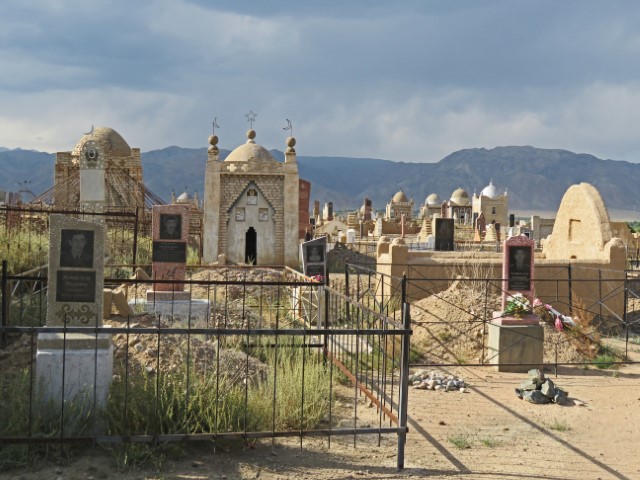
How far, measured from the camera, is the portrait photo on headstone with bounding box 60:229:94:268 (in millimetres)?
7195

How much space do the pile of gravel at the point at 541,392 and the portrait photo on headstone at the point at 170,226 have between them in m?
8.84

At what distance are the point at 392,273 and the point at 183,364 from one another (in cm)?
966

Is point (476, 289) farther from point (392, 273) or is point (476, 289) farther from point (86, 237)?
point (86, 237)

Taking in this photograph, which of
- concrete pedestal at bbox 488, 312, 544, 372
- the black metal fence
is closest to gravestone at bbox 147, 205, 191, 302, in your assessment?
the black metal fence

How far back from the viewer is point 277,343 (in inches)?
278

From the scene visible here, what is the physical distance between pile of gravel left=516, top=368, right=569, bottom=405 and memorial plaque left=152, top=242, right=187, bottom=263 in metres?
8.64

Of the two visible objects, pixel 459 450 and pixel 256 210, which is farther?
pixel 256 210

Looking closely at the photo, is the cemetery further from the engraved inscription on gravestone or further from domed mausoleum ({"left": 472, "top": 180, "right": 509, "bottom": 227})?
domed mausoleum ({"left": 472, "top": 180, "right": 509, "bottom": 227})

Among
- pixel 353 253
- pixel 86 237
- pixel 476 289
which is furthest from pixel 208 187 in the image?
pixel 86 237

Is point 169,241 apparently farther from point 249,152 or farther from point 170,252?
point 249,152

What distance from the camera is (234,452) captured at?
20.5 feet

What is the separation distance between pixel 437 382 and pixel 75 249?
5.74m

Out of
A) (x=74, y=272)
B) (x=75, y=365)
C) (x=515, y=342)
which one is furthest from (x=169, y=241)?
(x=75, y=365)

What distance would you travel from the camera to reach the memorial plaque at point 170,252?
591 inches
